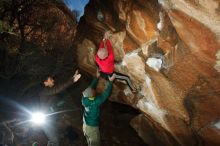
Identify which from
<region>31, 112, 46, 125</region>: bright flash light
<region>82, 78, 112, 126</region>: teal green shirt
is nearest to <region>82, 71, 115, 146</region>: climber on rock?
<region>82, 78, 112, 126</region>: teal green shirt

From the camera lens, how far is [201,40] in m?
4.90

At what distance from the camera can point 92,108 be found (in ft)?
20.0

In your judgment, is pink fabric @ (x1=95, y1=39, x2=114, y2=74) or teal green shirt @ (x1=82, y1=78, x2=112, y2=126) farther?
pink fabric @ (x1=95, y1=39, x2=114, y2=74)

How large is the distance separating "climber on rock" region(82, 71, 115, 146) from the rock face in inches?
48.2

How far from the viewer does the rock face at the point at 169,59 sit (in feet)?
16.1

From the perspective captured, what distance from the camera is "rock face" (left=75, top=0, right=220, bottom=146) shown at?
4.91 metres

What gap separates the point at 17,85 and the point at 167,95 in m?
6.71

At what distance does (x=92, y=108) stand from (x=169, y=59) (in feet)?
6.38

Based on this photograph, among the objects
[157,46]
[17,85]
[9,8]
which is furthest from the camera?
[9,8]

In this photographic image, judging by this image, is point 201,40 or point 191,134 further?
point 191,134

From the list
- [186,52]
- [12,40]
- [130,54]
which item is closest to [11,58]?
[12,40]

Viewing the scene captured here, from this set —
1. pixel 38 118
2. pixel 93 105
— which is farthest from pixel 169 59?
pixel 38 118

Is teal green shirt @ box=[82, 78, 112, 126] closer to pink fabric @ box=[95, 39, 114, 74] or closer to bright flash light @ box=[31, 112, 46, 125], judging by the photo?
pink fabric @ box=[95, 39, 114, 74]

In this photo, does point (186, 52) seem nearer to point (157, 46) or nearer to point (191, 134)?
point (157, 46)
